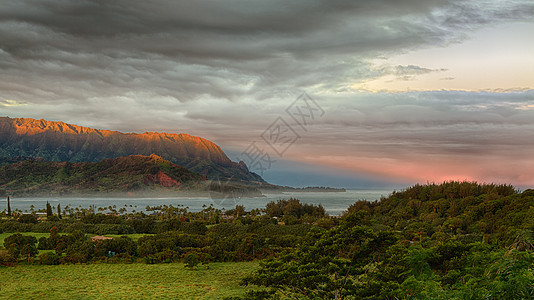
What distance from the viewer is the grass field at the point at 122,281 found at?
17.1 metres

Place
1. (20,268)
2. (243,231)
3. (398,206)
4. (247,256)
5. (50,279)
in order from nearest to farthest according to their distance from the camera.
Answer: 1. (50,279)
2. (20,268)
3. (247,256)
4. (243,231)
5. (398,206)

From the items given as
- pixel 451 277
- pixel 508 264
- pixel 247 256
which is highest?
pixel 508 264

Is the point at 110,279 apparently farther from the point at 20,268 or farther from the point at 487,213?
the point at 487,213

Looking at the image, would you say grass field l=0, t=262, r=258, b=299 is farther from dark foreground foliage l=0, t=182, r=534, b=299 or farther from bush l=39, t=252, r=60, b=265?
dark foreground foliage l=0, t=182, r=534, b=299

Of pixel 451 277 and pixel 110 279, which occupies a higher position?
pixel 451 277

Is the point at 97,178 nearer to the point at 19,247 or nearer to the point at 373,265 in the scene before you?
the point at 19,247

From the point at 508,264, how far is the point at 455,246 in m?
7.93

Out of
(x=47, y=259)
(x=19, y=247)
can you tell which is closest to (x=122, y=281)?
(x=47, y=259)

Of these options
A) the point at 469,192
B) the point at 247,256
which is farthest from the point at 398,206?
the point at 247,256

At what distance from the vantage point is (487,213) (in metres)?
31.8

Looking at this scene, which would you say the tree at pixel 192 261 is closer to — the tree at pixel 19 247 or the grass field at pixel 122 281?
the grass field at pixel 122 281

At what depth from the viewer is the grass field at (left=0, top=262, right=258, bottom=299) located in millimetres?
17094

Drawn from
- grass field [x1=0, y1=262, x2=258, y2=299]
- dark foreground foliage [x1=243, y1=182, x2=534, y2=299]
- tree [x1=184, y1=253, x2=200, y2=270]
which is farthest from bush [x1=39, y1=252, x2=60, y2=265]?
dark foreground foliage [x1=243, y1=182, x2=534, y2=299]

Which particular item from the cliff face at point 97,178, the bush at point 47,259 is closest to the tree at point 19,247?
the bush at point 47,259
